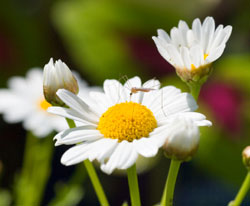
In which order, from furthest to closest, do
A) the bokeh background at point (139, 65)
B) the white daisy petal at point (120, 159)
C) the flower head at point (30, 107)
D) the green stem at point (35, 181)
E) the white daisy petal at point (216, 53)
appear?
the bokeh background at point (139, 65)
the flower head at point (30, 107)
the green stem at point (35, 181)
the white daisy petal at point (216, 53)
the white daisy petal at point (120, 159)

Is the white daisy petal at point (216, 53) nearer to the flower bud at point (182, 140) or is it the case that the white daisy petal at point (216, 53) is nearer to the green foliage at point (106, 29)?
the flower bud at point (182, 140)

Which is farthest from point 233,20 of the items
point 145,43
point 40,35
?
point 40,35

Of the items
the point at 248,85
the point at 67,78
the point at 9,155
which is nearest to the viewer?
the point at 67,78

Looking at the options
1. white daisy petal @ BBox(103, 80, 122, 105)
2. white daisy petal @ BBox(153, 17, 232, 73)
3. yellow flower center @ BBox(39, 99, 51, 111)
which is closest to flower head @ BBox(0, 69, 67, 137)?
yellow flower center @ BBox(39, 99, 51, 111)

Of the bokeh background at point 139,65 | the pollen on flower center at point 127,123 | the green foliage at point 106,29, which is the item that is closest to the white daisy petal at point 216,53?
the pollen on flower center at point 127,123

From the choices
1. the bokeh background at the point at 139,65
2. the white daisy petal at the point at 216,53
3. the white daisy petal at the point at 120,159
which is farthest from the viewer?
the bokeh background at the point at 139,65

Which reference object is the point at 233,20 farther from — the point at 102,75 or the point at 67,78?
the point at 67,78
